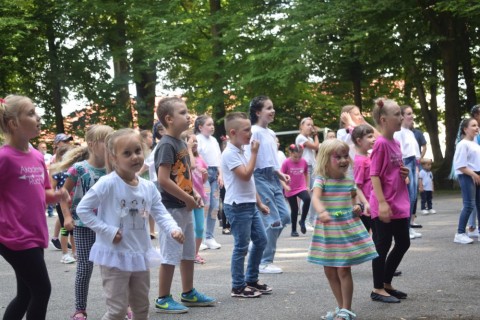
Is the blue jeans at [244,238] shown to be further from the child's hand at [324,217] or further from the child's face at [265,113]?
the child's hand at [324,217]

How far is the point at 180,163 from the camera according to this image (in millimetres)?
7754

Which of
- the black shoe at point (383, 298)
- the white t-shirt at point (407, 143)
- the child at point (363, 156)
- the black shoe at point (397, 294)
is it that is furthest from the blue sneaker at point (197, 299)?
the white t-shirt at point (407, 143)

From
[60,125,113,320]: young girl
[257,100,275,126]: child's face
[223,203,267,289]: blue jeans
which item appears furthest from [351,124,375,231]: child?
[60,125,113,320]: young girl

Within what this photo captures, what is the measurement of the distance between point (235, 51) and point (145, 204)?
1075 inches

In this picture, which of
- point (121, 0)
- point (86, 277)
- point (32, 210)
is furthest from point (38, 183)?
point (121, 0)

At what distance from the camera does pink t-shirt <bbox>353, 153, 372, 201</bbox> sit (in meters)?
9.59

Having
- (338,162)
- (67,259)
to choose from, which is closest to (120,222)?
(338,162)

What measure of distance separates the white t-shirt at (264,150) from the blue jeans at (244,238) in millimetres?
1222

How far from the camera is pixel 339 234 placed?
705 cm

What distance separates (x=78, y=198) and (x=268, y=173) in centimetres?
272

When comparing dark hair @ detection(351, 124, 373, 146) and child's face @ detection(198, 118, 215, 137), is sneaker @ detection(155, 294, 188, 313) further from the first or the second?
child's face @ detection(198, 118, 215, 137)

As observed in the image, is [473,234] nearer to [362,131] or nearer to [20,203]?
[362,131]

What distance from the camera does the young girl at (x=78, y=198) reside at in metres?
7.21

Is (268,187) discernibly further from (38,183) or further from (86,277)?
(38,183)
